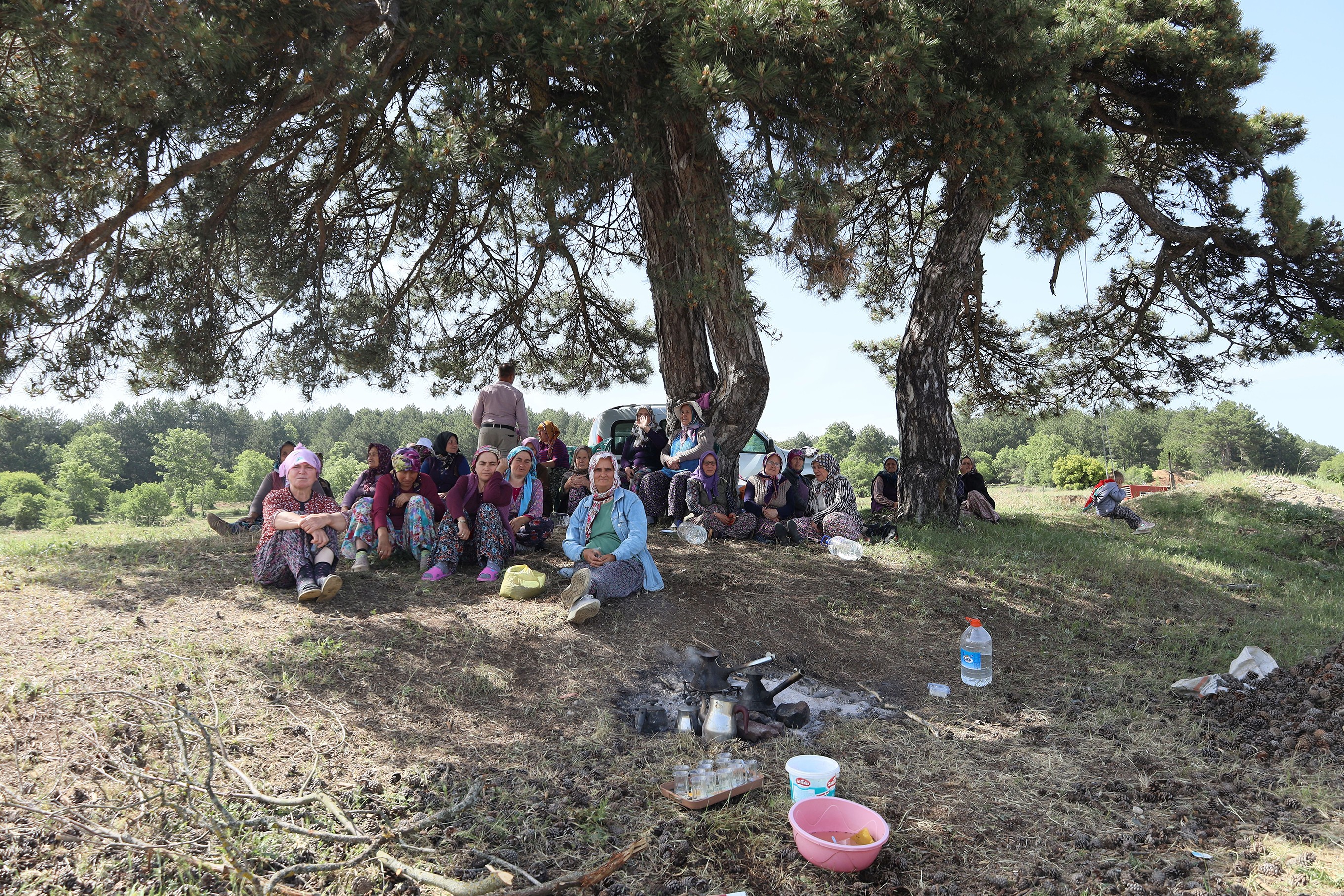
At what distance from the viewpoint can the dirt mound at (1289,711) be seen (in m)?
3.66

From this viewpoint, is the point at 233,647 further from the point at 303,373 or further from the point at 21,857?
the point at 303,373

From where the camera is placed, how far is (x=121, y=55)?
4430 mm

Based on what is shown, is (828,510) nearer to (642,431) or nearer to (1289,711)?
(642,431)

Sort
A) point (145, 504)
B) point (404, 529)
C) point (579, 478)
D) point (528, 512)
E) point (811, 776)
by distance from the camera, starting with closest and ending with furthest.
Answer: point (811, 776) < point (404, 529) < point (528, 512) < point (579, 478) < point (145, 504)

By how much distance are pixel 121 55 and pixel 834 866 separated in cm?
584

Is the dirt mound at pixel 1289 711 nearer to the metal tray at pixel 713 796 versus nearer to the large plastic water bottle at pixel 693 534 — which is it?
the metal tray at pixel 713 796

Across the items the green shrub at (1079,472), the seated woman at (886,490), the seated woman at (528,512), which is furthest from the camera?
the green shrub at (1079,472)

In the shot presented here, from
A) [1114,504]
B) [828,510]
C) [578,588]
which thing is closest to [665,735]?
[578,588]

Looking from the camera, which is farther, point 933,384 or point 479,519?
point 933,384

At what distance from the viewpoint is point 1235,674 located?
15.5 feet

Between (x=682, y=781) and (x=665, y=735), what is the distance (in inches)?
22.5

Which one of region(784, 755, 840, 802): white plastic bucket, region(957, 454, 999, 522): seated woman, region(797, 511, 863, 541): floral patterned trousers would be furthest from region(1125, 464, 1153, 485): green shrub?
region(784, 755, 840, 802): white plastic bucket

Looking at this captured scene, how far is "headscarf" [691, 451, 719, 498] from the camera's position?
7.34 meters

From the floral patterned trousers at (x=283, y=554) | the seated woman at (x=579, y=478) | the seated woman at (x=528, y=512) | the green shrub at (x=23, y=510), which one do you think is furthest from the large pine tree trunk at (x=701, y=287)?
the green shrub at (x=23, y=510)
